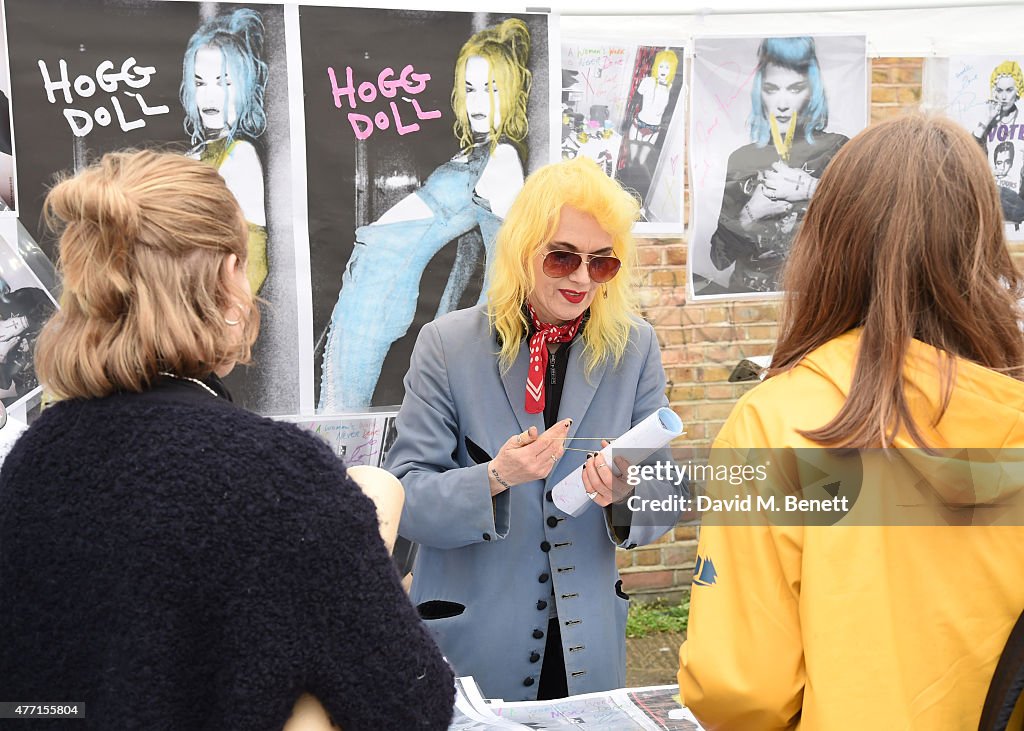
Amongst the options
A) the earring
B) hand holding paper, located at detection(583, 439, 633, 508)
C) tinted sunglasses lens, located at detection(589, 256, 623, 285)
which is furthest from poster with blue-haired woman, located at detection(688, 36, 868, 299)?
the earring

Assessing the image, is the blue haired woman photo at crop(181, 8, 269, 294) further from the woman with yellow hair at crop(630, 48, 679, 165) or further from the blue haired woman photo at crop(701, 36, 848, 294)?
the blue haired woman photo at crop(701, 36, 848, 294)

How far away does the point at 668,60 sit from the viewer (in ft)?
8.29

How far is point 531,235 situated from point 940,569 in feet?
3.97

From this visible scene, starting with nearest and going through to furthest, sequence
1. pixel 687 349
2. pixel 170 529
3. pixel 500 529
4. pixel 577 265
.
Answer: pixel 170 529
pixel 500 529
pixel 577 265
pixel 687 349

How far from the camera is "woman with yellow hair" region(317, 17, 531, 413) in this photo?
2.38m

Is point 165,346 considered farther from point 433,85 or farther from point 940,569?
point 433,85

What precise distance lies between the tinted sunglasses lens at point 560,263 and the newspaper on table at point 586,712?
908 mm

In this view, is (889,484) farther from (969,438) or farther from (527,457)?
(527,457)

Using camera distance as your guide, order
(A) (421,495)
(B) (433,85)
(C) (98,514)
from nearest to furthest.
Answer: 1. (C) (98,514)
2. (A) (421,495)
3. (B) (433,85)

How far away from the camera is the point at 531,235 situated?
201 cm

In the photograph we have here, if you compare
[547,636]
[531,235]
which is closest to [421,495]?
[547,636]

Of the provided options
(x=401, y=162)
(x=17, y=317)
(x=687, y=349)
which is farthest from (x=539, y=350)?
(x=687, y=349)

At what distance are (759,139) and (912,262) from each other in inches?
66.8

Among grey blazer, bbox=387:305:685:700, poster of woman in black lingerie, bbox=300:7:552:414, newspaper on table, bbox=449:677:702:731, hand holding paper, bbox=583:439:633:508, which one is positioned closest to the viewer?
newspaper on table, bbox=449:677:702:731
